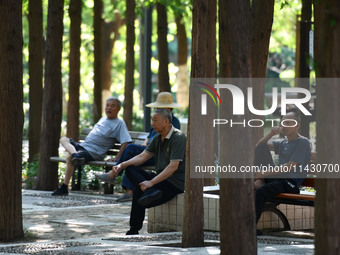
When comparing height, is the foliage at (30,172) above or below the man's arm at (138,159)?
below

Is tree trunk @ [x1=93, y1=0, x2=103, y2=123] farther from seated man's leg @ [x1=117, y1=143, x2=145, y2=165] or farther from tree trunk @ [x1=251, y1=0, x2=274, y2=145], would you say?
tree trunk @ [x1=251, y1=0, x2=274, y2=145]

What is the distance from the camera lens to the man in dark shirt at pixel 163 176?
34.4 ft

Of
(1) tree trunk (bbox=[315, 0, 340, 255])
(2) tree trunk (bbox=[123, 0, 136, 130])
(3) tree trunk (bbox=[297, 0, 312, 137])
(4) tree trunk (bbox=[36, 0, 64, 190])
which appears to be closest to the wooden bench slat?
(3) tree trunk (bbox=[297, 0, 312, 137])

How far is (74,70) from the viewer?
1734cm

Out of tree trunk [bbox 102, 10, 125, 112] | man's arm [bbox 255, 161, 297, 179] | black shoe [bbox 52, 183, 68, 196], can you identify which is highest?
tree trunk [bbox 102, 10, 125, 112]

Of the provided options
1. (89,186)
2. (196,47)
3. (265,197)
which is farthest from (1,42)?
(89,186)

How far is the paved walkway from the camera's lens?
8.59m

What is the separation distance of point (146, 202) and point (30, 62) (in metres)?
7.96

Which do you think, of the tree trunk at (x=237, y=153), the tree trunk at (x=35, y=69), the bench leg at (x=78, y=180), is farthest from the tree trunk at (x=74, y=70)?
the tree trunk at (x=237, y=153)

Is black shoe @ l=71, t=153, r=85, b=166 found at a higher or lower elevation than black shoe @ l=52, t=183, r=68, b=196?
higher

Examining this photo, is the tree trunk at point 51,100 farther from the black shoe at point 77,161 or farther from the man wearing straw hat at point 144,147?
the man wearing straw hat at point 144,147

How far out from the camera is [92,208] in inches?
513

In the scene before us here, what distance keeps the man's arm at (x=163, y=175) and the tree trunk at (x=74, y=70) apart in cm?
707

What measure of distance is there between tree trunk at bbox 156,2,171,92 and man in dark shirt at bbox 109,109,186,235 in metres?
8.02
